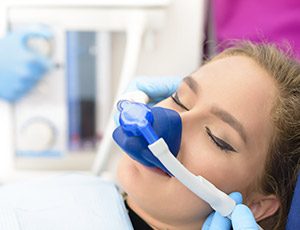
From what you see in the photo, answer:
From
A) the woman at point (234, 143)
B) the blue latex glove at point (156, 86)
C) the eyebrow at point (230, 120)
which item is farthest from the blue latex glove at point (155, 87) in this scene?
the eyebrow at point (230, 120)

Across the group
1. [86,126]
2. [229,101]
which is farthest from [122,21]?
[229,101]

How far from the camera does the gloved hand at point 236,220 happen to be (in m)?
0.83

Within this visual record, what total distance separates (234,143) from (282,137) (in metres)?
0.11

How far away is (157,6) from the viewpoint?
117cm

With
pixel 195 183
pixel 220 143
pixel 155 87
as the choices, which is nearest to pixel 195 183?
pixel 195 183

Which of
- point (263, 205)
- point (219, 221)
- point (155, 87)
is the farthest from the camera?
point (155, 87)

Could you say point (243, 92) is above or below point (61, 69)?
above

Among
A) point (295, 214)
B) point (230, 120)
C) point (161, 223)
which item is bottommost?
point (161, 223)

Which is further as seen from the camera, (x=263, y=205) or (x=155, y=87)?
(x=155, y=87)

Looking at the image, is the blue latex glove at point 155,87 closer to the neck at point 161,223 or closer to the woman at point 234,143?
the woman at point 234,143

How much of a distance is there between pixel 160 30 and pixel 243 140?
1.42 feet

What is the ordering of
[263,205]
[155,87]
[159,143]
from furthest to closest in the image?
[155,87] < [263,205] < [159,143]

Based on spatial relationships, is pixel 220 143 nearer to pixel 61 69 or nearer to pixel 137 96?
pixel 137 96

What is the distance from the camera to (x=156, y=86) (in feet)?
3.69
